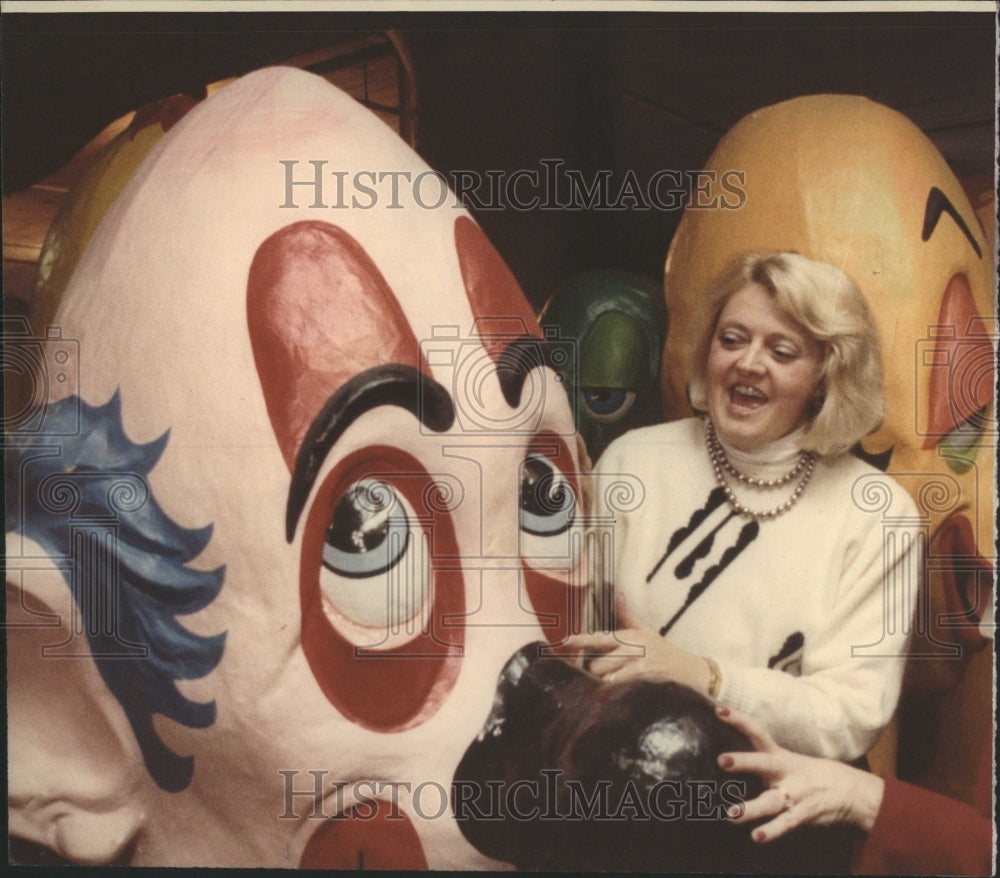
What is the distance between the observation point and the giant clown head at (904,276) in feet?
6.79

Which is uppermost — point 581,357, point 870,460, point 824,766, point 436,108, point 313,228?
point 436,108

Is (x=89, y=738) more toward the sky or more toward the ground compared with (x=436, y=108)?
more toward the ground

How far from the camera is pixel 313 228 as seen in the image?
6.64ft

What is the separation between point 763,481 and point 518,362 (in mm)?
478

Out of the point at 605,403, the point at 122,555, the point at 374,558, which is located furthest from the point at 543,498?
the point at 122,555

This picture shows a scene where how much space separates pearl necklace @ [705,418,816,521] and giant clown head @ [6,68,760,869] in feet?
0.87

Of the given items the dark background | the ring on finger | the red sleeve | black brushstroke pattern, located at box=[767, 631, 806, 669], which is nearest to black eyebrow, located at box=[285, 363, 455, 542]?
the dark background

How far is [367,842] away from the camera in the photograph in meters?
2.05

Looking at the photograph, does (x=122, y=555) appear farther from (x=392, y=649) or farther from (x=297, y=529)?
(x=392, y=649)

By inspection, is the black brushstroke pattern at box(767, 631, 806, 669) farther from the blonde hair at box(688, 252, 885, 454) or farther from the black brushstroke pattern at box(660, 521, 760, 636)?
the blonde hair at box(688, 252, 885, 454)

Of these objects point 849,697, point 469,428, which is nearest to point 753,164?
point 469,428

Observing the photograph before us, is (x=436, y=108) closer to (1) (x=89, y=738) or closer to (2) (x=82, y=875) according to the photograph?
(1) (x=89, y=738)

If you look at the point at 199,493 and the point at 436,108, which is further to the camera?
the point at 436,108

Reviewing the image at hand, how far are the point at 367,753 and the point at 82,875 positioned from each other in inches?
23.3
